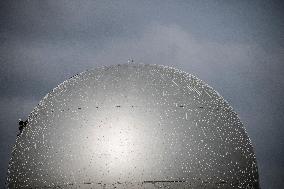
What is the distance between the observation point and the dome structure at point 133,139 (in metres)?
7.20

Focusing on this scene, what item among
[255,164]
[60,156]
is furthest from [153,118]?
[255,164]

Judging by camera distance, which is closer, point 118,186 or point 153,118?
point 118,186

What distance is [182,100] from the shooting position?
26.9ft

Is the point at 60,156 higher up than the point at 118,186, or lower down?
higher up

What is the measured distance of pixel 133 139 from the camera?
739 centimetres

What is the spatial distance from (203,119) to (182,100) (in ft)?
2.24

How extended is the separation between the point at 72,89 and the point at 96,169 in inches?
98.4

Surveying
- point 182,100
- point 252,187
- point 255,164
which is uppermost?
point 182,100

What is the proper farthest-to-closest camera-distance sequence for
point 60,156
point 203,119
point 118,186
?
point 203,119 → point 60,156 → point 118,186

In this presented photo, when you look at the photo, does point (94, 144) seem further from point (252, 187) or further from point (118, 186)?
point (252, 187)

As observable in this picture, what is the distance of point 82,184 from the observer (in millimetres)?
7129

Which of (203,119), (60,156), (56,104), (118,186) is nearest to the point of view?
(118,186)

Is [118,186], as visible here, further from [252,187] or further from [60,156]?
[252,187]

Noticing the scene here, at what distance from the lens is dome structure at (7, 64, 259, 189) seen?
7.20m
